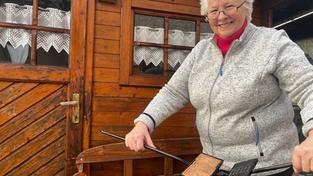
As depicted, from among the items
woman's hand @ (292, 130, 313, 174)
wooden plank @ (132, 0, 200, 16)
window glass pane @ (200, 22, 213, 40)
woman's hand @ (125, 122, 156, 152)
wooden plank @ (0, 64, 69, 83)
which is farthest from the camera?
window glass pane @ (200, 22, 213, 40)

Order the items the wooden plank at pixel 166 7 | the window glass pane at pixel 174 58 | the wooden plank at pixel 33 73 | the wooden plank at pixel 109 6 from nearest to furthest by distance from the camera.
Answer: the wooden plank at pixel 33 73
the wooden plank at pixel 109 6
the wooden plank at pixel 166 7
the window glass pane at pixel 174 58

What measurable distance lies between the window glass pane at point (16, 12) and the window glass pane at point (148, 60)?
83 centimetres

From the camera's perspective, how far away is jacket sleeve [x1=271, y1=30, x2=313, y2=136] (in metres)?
1.10

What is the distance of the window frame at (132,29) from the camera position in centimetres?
249

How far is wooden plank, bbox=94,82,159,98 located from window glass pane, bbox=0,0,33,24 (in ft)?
2.23

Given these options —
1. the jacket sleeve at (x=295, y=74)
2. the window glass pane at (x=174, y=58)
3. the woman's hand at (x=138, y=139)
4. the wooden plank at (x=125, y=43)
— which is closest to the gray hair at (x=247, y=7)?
the jacket sleeve at (x=295, y=74)

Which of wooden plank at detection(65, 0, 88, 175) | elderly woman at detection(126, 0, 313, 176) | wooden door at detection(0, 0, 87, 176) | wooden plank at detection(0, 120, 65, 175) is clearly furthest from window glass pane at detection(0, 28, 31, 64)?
elderly woman at detection(126, 0, 313, 176)

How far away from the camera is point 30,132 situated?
2.28m

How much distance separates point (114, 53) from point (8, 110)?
34.2 inches

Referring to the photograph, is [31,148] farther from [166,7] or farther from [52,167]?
[166,7]

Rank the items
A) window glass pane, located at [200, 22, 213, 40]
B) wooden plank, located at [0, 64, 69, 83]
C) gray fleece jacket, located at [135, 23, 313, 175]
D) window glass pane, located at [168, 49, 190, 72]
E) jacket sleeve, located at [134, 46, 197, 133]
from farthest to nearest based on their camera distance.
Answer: window glass pane, located at [200, 22, 213, 40]
window glass pane, located at [168, 49, 190, 72]
wooden plank, located at [0, 64, 69, 83]
jacket sleeve, located at [134, 46, 197, 133]
gray fleece jacket, located at [135, 23, 313, 175]

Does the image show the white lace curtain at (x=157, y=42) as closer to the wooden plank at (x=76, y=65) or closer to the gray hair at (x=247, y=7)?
the wooden plank at (x=76, y=65)

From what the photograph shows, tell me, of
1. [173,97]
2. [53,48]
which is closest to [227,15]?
[173,97]

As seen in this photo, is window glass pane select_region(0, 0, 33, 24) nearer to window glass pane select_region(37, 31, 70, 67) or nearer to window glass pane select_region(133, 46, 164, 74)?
window glass pane select_region(37, 31, 70, 67)
